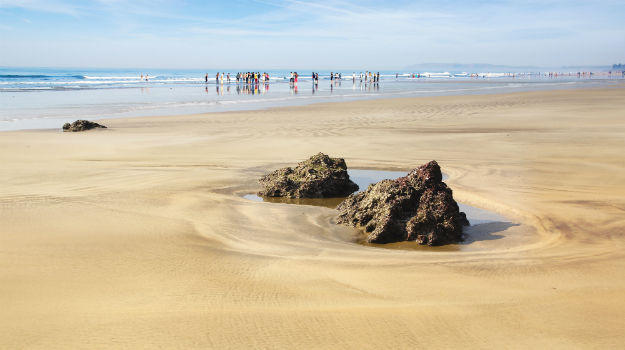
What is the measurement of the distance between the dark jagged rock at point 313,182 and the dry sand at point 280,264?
44 cm

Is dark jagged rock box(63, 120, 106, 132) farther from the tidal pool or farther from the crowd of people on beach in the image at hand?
the crowd of people on beach

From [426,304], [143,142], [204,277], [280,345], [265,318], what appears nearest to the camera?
[280,345]

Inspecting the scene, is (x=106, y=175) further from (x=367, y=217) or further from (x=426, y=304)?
(x=426, y=304)

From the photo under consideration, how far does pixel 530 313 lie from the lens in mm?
3111

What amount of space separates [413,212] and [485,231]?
780 mm

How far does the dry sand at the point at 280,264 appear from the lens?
2.89m

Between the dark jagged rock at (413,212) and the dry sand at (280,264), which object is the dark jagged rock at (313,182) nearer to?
the dry sand at (280,264)

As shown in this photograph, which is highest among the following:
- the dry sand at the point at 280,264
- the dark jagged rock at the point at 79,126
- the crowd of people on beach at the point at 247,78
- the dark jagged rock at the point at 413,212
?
the crowd of people on beach at the point at 247,78

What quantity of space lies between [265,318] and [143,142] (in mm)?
9427

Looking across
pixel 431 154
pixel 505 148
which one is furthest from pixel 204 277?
pixel 505 148

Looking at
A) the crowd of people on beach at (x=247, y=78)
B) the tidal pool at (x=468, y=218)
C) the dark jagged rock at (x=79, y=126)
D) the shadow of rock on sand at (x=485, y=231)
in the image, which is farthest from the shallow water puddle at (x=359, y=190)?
the crowd of people on beach at (x=247, y=78)

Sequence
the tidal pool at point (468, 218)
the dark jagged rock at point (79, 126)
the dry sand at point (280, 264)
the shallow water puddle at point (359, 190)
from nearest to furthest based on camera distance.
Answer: the dry sand at point (280, 264) → the tidal pool at point (468, 218) → the shallow water puddle at point (359, 190) → the dark jagged rock at point (79, 126)

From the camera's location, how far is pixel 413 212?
16.4ft

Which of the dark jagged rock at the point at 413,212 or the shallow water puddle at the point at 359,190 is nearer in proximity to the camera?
the dark jagged rock at the point at 413,212
